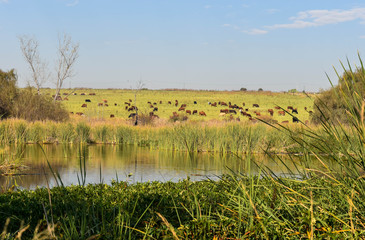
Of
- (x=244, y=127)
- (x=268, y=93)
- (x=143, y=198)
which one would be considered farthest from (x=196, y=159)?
(x=268, y=93)

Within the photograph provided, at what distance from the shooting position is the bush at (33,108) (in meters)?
27.5

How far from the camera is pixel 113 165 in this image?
15.7 metres

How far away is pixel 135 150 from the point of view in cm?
2091

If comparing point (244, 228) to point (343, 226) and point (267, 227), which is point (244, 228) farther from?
point (343, 226)

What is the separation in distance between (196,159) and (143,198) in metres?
11.7

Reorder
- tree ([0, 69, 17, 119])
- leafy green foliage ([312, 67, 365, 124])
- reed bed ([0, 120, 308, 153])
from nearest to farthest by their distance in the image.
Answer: leafy green foliage ([312, 67, 365, 124]) → reed bed ([0, 120, 308, 153]) → tree ([0, 69, 17, 119])

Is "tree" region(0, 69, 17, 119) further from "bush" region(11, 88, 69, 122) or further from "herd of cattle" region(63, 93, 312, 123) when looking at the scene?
"herd of cattle" region(63, 93, 312, 123)

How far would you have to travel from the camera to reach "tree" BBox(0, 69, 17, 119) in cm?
2736

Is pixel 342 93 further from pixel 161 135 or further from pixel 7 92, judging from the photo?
pixel 7 92

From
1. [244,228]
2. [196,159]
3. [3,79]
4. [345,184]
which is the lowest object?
[196,159]

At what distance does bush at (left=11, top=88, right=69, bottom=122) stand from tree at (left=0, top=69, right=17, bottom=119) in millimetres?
348

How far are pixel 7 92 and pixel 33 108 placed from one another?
6.64 ft

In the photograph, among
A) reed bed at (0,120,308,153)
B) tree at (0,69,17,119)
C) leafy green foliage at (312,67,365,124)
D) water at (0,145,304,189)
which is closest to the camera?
leafy green foliage at (312,67,365,124)

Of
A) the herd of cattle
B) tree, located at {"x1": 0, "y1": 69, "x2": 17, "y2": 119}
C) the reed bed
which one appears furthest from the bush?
the herd of cattle
